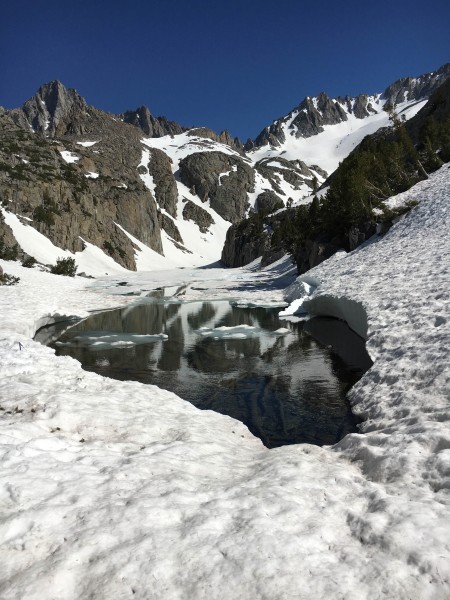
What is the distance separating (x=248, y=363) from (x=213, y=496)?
30.8 feet

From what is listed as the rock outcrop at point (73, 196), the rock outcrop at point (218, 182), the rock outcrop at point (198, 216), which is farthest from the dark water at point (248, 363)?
the rock outcrop at point (218, 182)

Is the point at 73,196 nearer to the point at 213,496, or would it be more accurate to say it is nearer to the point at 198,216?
the point at 198,216

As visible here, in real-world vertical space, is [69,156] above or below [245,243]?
above

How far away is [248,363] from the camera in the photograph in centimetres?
1433

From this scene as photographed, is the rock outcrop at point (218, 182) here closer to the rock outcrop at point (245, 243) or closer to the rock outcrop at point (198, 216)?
the rock outcrop at point (198, 216)

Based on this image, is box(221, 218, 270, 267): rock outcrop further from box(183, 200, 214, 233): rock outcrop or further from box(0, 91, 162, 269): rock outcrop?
box(183, 200, 214, 233): rock outcrop

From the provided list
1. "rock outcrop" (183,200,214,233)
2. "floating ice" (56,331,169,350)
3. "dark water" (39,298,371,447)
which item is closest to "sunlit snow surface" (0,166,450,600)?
"dark water" (39,298,371,447)

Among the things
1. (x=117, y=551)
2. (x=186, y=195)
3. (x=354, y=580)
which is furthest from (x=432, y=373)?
(x=186, y=195)

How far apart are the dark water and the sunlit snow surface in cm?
108

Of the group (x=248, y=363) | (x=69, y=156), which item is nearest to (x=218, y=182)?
(x=69, y=156)

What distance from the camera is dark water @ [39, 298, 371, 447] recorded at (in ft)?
30.8

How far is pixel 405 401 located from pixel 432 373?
3.22ft

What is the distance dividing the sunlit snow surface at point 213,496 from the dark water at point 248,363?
1.08 m

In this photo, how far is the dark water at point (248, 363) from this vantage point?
9.40 metres
